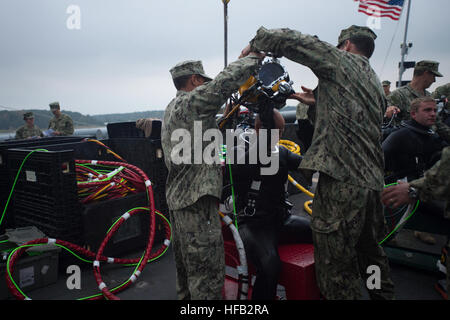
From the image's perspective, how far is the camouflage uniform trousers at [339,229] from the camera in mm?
2053

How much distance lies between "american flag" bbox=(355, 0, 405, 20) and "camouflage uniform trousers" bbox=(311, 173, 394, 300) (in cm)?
1100

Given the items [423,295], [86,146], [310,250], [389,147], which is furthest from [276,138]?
[86,146]

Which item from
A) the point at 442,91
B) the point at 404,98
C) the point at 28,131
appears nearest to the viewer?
the point at 404,98

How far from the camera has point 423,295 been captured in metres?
3.00

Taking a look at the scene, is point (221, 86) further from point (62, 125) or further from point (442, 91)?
point (62, 125)

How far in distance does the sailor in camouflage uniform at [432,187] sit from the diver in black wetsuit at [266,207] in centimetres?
87

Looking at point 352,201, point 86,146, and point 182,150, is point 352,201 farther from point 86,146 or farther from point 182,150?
point 86,146

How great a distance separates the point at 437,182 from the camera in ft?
6.13

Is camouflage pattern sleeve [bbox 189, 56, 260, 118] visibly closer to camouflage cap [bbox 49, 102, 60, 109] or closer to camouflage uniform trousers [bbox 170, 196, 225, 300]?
camouflage uniform trousers [bbox 170, 196, 225, 300]

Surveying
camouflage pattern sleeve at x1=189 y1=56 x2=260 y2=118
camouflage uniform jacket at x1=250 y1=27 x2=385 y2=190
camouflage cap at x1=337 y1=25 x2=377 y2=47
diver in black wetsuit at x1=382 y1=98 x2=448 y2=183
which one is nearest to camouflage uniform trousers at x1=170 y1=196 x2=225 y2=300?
camouflage pattern sleeve at x1=189 y1=56 x2=260 y2=118

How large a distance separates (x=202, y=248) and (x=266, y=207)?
71 cm

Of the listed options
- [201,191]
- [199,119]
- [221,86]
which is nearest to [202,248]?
[201,191]

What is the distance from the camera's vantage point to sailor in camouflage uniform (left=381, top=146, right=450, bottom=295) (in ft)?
6.04
